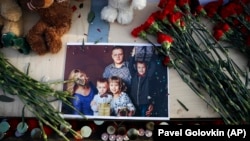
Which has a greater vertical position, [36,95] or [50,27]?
[50,27]

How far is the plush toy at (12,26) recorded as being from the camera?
Answer: 1152 millimetres

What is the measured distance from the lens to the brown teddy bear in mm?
1147

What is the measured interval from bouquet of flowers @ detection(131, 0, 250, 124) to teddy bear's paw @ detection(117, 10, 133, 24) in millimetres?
44

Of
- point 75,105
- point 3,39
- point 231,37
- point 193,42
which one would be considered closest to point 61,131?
point 75,105

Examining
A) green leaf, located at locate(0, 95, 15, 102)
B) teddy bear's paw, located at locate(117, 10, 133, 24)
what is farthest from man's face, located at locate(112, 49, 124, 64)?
green leaf, located at locate(0, 95, 15, 102)

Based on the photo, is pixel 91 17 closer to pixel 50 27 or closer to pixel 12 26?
pixel 50 27

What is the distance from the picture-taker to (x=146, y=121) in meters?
1.11

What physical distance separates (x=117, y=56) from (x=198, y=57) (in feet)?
0.83

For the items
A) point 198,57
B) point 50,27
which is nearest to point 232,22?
point 198,57

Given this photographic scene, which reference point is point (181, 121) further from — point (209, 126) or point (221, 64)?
point (221, 64)

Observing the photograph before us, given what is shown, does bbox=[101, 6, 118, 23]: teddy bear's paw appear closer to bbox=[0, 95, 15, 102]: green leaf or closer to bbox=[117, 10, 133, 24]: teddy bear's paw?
bbox=[117, 10, 133, 24]: teddy bear's paw

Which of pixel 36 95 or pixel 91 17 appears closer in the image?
pixel 36 95

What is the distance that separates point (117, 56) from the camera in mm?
1172

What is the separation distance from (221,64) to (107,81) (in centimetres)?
35
